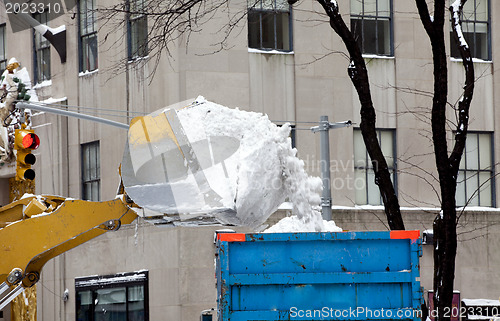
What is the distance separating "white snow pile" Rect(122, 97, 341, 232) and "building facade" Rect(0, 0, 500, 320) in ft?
44.4

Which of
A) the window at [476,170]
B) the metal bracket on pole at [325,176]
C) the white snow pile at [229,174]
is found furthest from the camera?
the window at [476,170]

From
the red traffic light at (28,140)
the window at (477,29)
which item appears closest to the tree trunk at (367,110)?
the red traffic light at (28,140)

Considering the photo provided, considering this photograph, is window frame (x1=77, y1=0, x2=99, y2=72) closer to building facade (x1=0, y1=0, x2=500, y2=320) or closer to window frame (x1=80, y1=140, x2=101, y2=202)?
building facade (x1=0, y1=0, x2=500, y2=320)

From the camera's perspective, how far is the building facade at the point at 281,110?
26.7 meters

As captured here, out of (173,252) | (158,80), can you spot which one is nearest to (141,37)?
(158,80)

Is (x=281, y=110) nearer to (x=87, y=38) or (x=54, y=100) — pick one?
(x=87, y=38)

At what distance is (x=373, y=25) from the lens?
93.0ft

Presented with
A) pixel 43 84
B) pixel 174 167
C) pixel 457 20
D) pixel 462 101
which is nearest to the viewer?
pixel 174 167

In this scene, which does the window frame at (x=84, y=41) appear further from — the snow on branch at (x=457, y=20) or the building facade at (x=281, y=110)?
the snow on branch at (x=457, y=20)

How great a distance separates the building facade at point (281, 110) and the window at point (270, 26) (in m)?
0.03

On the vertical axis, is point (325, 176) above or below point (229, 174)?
above

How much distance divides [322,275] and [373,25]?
18.1m

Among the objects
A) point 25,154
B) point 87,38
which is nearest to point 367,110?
point 25,154
